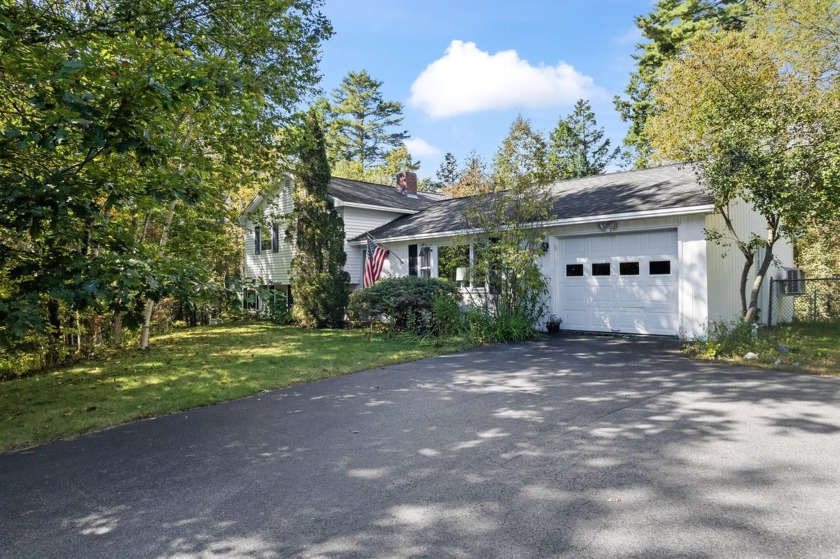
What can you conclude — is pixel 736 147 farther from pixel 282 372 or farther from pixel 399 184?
pixel 399 184

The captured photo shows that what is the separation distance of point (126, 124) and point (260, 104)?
5375 mm

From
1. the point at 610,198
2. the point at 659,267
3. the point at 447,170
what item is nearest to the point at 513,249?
the point at 659,267

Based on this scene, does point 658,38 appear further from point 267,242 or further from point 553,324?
point 267,242

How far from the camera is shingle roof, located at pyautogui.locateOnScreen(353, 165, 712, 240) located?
10.6m

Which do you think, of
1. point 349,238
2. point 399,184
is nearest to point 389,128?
point 399,184

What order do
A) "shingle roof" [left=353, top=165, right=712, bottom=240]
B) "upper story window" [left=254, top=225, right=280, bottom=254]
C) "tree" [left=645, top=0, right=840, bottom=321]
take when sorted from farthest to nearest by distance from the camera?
1. "upper story window" [left=254, top=225, right=280, bottom=254]
2. "shingle roof" [left=353, top=165, right=712, bottom=240]
3. "tree" [left=645, top=0, right=840, bottom=321]

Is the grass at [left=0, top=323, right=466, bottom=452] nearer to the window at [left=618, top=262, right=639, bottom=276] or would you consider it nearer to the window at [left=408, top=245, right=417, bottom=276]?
the window at [left=408, top=245, right=417, bottom=276]

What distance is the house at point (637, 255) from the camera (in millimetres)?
9992

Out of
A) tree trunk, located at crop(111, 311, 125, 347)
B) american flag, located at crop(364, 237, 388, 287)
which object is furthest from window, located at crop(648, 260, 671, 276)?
tree trunk, located at crop(111, 311, 125, 347)

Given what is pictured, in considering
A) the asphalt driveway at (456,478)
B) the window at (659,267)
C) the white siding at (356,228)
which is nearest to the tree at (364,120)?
the white siding at (356,228)

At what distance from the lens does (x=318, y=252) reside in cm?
1530

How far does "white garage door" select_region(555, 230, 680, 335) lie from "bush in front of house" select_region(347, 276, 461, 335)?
2962mm

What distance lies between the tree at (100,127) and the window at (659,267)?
876 centimetres

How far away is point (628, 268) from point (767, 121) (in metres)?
3.86
